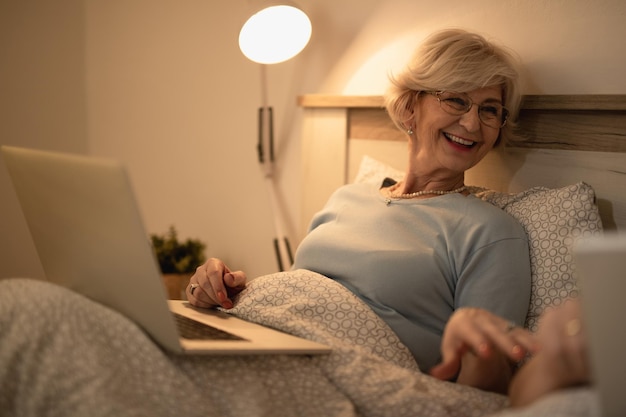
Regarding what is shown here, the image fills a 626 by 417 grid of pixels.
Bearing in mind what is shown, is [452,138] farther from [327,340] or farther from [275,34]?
[275,34]

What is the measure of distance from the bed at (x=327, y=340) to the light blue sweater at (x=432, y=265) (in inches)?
2.4

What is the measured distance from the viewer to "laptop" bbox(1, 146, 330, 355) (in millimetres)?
951

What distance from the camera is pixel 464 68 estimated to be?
145 centimetres

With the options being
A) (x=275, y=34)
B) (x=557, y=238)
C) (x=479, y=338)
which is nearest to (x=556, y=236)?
(x=557, y=238)

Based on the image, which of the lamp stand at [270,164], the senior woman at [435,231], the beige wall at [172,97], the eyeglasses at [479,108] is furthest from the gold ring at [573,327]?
the lamp stand at [270,164]

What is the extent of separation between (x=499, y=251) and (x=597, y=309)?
0.63 meters

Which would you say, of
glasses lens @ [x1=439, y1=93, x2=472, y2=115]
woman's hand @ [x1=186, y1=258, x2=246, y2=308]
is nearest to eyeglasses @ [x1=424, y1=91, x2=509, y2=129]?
glasses lens @ [x1=439, y1=93, x2=472, y2=115]

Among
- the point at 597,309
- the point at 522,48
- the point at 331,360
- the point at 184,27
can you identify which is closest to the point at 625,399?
the point at 597,309

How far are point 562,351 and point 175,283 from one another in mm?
1780

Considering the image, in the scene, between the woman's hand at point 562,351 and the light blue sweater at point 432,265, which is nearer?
the woman's hand at point 562,351

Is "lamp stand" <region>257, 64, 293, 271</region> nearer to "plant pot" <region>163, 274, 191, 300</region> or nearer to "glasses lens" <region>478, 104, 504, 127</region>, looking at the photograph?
Result: "plant pot" <region>163, 274, 191, 300</region>

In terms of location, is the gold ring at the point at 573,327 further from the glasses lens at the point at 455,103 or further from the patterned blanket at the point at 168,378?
the glasses lens at the point at 455,103

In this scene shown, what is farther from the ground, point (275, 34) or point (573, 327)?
point (275, 34)

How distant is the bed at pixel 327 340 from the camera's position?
92 cm
